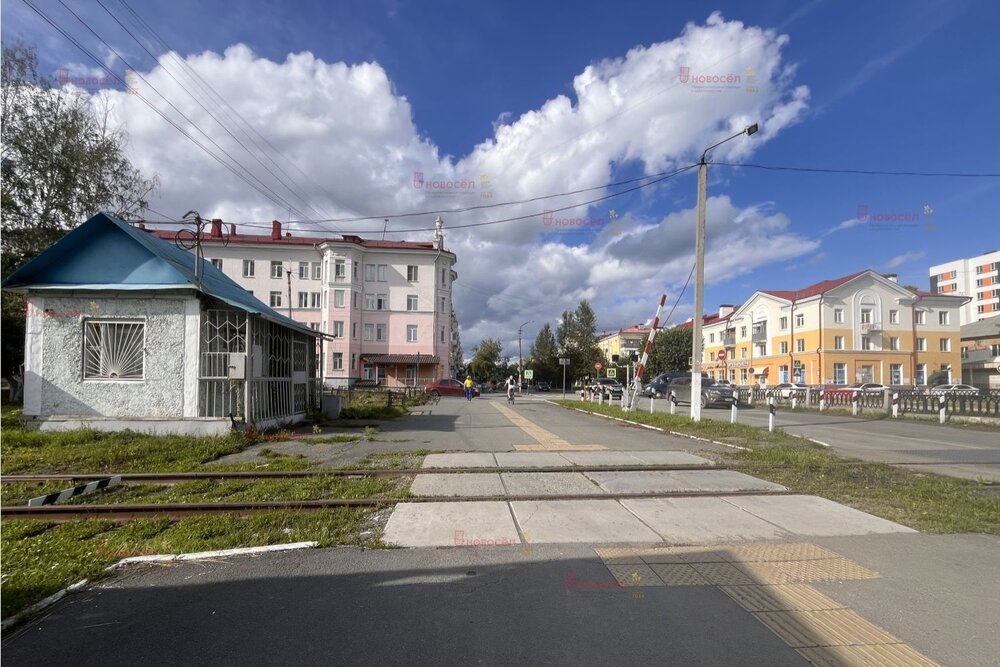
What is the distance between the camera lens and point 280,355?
15.3m

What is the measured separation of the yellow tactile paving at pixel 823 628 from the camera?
11.0 feet

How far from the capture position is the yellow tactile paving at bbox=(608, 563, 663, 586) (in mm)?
4266

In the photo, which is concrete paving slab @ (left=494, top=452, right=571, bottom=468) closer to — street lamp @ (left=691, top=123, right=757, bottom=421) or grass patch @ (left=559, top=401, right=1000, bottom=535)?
grass patch @ (left=559, top=401, right=1000, bottom=535)

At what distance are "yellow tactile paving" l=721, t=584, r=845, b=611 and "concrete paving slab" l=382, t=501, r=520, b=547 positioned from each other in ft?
6.90

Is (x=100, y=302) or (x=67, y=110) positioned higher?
(x=67, y=110)

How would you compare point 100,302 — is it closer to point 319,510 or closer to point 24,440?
point 24,440

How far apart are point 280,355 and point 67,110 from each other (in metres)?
17.0

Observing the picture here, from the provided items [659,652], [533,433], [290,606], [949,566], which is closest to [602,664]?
[659,652]

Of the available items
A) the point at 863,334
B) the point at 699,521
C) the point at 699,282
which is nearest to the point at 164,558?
the point at 699,521

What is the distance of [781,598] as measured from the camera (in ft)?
13.1

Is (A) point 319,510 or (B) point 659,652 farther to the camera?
(A) point 319,510

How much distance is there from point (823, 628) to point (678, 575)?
112 cm

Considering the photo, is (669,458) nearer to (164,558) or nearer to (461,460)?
(461,460)

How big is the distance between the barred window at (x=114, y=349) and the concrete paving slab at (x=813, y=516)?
12.8 metres
